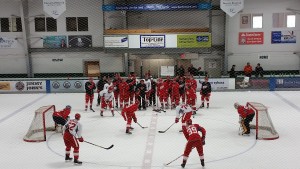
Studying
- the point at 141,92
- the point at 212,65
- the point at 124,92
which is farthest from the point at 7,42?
the point at 212,65

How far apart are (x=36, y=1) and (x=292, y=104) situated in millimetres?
16926

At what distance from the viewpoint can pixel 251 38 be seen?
2423cm

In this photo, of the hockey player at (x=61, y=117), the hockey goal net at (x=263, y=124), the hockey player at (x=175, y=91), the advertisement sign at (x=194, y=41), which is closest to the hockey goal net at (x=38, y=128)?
the hockey player at (x=61, y=117)

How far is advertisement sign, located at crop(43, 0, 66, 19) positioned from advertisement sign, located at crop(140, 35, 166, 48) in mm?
7690

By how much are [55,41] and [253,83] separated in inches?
503

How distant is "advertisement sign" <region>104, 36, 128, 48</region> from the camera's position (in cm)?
2298

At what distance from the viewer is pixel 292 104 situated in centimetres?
1711

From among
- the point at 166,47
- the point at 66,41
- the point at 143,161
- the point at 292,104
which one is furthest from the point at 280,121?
the point at 66,41

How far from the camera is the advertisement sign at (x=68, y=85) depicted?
21.5 metres

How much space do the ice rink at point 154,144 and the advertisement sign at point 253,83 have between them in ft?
13.8

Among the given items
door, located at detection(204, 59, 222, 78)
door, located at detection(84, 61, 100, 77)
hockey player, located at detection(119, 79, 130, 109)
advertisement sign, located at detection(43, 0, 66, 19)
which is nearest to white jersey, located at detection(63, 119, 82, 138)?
hockey player, located at detection(119, 79, 130, 109)

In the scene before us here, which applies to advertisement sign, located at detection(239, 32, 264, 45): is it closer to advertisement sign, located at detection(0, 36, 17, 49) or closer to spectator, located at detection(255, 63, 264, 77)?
spectator, located at detection(255, 63, 264, 77)

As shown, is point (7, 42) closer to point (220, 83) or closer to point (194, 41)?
point (194, 41)

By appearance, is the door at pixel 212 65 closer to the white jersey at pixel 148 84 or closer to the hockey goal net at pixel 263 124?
the white jersey at pixel 148 84
